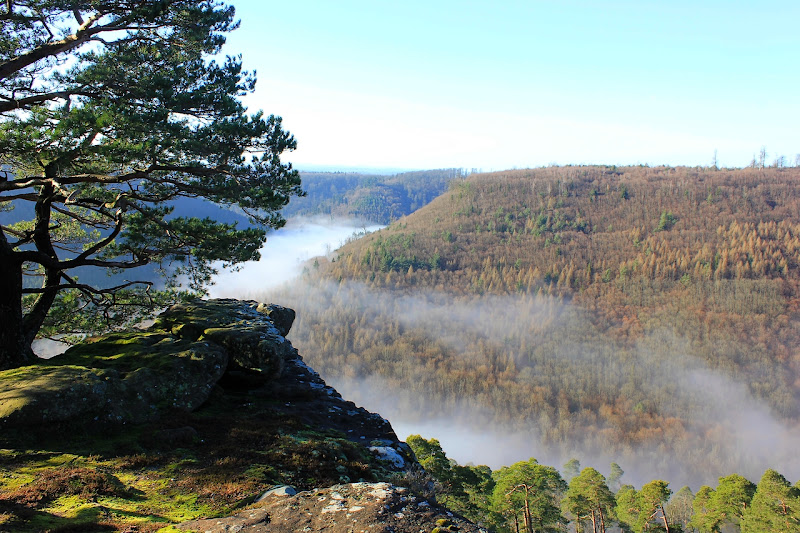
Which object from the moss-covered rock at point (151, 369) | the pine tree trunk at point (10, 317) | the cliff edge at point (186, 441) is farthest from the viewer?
the pine tree trunk at point (10, 317)

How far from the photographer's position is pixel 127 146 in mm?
11383

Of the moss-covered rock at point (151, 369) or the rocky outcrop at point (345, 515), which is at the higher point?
the moss-covered rock at point (151, 369)

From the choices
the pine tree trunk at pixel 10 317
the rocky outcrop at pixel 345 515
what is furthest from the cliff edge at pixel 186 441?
the pine tree trunk at pixel 10 317

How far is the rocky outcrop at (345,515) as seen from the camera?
5.54 metres

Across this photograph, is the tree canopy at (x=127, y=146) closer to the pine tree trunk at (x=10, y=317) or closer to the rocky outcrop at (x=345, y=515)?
the pine tree trunk at (x=10, y=317)

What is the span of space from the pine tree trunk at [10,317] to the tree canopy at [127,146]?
0.03 meters

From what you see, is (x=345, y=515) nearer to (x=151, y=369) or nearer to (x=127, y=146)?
(x=151, y=369)

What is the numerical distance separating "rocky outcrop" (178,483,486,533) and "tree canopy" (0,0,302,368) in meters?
8.80

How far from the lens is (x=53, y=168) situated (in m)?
11.4

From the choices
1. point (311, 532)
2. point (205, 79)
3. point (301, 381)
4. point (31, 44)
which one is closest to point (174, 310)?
point (301, 381)

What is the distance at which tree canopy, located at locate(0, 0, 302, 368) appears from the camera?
11188 millimetres

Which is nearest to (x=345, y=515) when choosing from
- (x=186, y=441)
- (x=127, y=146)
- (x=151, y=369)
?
(x=186, y=441)

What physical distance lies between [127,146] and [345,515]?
10265 millimetres

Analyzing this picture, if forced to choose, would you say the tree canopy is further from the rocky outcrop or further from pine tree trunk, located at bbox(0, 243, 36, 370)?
the rocky outcrop
